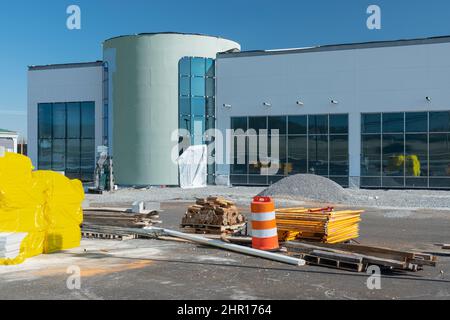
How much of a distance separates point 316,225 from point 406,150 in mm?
23358

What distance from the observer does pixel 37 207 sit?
1116 centimetres

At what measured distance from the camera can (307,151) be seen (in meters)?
35.1

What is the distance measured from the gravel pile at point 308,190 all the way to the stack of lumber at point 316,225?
13762 mm

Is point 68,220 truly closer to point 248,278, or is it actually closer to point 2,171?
point 2,171

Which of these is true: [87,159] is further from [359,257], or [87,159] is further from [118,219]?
[359,257]

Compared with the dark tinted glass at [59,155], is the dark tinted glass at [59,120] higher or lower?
higher

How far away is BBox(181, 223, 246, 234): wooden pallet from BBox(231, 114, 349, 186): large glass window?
833 inches

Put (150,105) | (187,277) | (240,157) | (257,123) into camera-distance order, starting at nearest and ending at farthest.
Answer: (187,277)
(150,105)
(257,123)
(240,157)

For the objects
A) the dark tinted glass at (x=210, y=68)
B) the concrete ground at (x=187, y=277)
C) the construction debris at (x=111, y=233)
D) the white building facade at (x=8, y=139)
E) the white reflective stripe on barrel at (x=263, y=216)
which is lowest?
the concrete ground at (x=187, y=277)

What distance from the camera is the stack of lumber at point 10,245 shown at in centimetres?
995

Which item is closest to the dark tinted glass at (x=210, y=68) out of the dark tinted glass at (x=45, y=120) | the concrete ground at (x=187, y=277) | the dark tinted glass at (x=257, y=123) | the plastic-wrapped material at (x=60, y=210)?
the dark tinted glass at (x=257, y=123)

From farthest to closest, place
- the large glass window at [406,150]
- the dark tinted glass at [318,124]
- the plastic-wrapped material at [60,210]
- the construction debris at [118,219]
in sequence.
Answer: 1. the dark tinted glass at [318,124]
2. the large glass window at [406,150]
3. the construction debris at [118,219]
4. the plastic-wrapped material at [60,210]

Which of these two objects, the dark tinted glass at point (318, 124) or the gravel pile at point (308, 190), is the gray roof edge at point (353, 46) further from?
the gravel pile at point (308, 190)

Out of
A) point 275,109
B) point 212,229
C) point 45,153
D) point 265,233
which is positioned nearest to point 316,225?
point 265,233
